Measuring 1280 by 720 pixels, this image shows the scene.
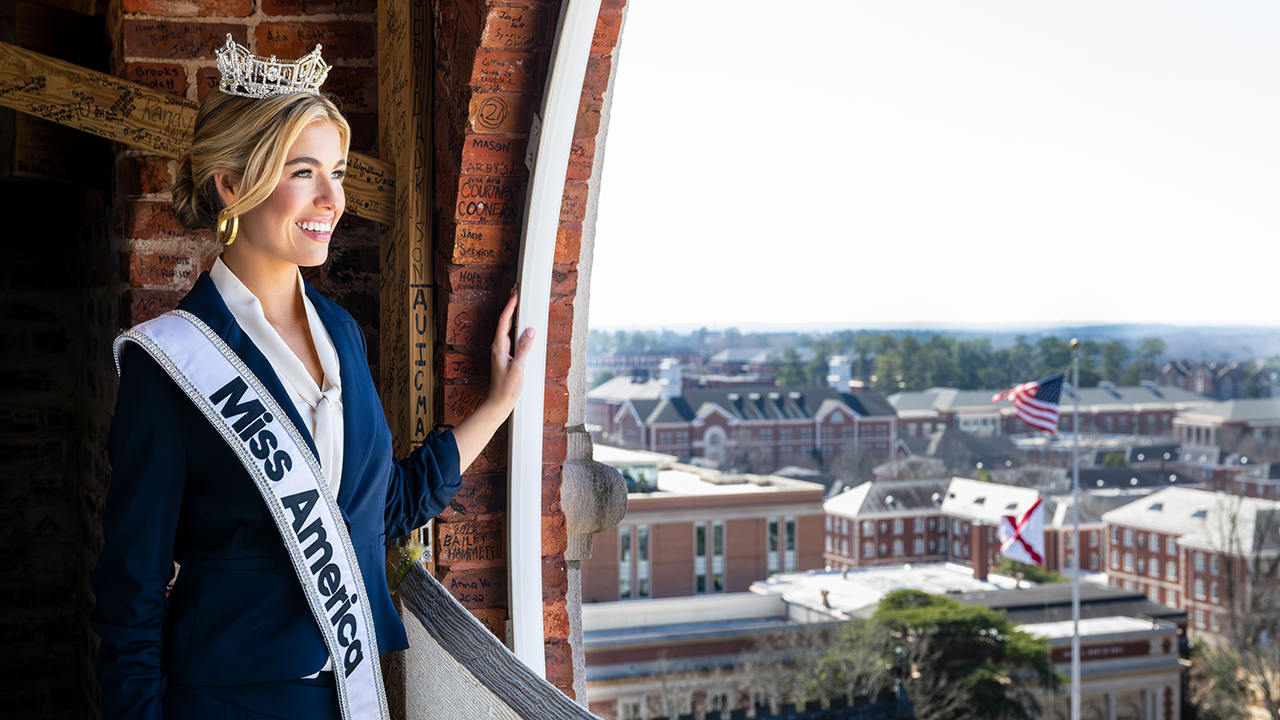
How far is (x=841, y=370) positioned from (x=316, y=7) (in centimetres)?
3731

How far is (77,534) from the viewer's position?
88.5 inches

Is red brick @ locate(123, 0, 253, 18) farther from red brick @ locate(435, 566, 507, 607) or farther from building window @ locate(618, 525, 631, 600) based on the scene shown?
building window @ locate(618, 525, 631, 600)

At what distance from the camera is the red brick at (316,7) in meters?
1.63

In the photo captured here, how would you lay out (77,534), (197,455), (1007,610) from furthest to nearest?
(1007,610)
(77,534)
(197,455)

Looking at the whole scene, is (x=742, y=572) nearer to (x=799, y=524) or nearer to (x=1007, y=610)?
(x=799, y=524)

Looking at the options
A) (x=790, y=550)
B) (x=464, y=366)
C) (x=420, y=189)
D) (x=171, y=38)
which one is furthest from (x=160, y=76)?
(x=790, y=550)

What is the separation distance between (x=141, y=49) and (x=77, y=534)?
121cm

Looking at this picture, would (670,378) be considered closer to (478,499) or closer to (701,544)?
(701,544)

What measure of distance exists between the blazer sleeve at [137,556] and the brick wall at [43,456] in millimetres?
1447

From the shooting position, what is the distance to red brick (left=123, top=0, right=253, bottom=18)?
1563mm

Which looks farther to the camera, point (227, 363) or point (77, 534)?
point (77, 534)

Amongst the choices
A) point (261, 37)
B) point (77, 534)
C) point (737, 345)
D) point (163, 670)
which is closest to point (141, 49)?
point (261, 37)

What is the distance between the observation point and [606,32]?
1490 millimetres

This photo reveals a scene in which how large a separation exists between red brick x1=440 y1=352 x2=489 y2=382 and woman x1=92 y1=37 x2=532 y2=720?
41cm
